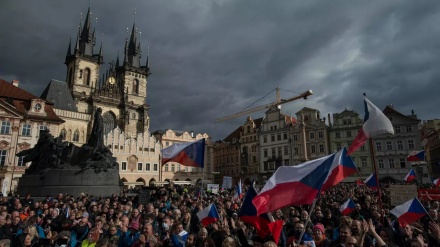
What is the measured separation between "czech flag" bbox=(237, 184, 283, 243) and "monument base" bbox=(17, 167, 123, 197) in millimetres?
11637

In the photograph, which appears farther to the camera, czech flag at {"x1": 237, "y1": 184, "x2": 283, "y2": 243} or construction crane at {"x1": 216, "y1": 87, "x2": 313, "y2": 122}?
construction crane at {"x1": 216, "y1": 87, "x2": 313, "y2": 122}

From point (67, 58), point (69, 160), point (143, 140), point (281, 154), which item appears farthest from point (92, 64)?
point (69, 160)

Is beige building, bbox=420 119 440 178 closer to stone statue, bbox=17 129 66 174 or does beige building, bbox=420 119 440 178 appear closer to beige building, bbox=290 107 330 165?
beige building, bbox=290 107 330 165

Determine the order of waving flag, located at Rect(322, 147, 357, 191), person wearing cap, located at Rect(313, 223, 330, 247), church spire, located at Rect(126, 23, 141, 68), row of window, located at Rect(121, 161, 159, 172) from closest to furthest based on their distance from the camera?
person wearing cap, located at Rect(313, 223, 330, 247), waving flag, located at Rect(322, 147, 357, 191), row of window, located at Rect(121, 161, 159, 172), church spire, located at Rect(126, 23, 141, 68)

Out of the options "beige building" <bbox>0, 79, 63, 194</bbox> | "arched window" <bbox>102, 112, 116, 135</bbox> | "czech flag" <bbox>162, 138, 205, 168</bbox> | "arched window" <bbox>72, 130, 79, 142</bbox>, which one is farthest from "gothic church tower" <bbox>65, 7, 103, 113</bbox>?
"czech flag" <bbox>162, 138, 205, 168</bbox>

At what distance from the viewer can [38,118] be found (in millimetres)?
42500

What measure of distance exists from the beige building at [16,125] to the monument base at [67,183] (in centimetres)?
2704

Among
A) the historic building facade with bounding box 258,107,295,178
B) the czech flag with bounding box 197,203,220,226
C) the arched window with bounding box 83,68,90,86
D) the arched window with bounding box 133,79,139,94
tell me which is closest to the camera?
the czech flag with bounding box 197,203,220,226

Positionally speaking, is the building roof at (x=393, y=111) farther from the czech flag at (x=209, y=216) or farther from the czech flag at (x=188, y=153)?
the czech flag at (x=209, y=216)

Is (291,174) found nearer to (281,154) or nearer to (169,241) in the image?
(169,241)

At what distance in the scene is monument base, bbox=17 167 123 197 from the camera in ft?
49.2

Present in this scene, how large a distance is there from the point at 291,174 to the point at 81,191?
494 inches

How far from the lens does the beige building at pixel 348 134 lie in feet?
155

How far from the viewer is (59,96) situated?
55.9m
